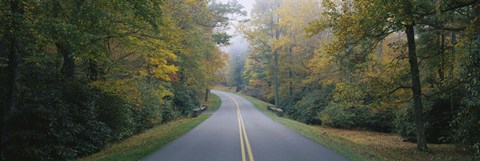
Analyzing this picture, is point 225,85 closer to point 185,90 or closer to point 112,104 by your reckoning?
point 185,90

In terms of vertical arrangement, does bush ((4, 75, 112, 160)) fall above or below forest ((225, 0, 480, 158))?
below

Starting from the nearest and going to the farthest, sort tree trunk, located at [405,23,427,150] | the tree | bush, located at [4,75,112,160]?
the tree < bush, located at [4,75,112,160] < tree trunk, located at [405,23,427,150]

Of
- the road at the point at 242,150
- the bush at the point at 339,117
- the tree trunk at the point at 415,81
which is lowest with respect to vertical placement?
the road at the point at 242,150

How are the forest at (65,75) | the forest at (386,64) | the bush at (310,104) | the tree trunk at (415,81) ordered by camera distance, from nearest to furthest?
the forest at (65,75)
the forest at (386,64)
the tree trunk at (415,81)
the bush at (310,104)

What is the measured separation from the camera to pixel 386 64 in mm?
15531

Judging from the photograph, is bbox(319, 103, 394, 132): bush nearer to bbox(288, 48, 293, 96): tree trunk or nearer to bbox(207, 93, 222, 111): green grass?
bbox(288, 48, 293, 96): tree trunk

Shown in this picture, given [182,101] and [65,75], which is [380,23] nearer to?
[65,75]

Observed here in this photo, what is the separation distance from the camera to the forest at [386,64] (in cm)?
948

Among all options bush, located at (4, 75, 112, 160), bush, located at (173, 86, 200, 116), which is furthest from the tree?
bush, located at (173, 86, 200, 116)

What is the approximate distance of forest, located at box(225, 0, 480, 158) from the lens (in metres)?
9.48

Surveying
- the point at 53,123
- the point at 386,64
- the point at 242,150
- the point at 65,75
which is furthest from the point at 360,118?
the point at 53,123

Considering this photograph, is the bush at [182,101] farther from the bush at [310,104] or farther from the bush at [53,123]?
the bush at [53,123]

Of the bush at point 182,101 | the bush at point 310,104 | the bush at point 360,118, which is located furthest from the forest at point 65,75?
the bush at point 310,104

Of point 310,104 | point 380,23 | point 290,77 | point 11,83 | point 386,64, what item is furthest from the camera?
point 290,77
